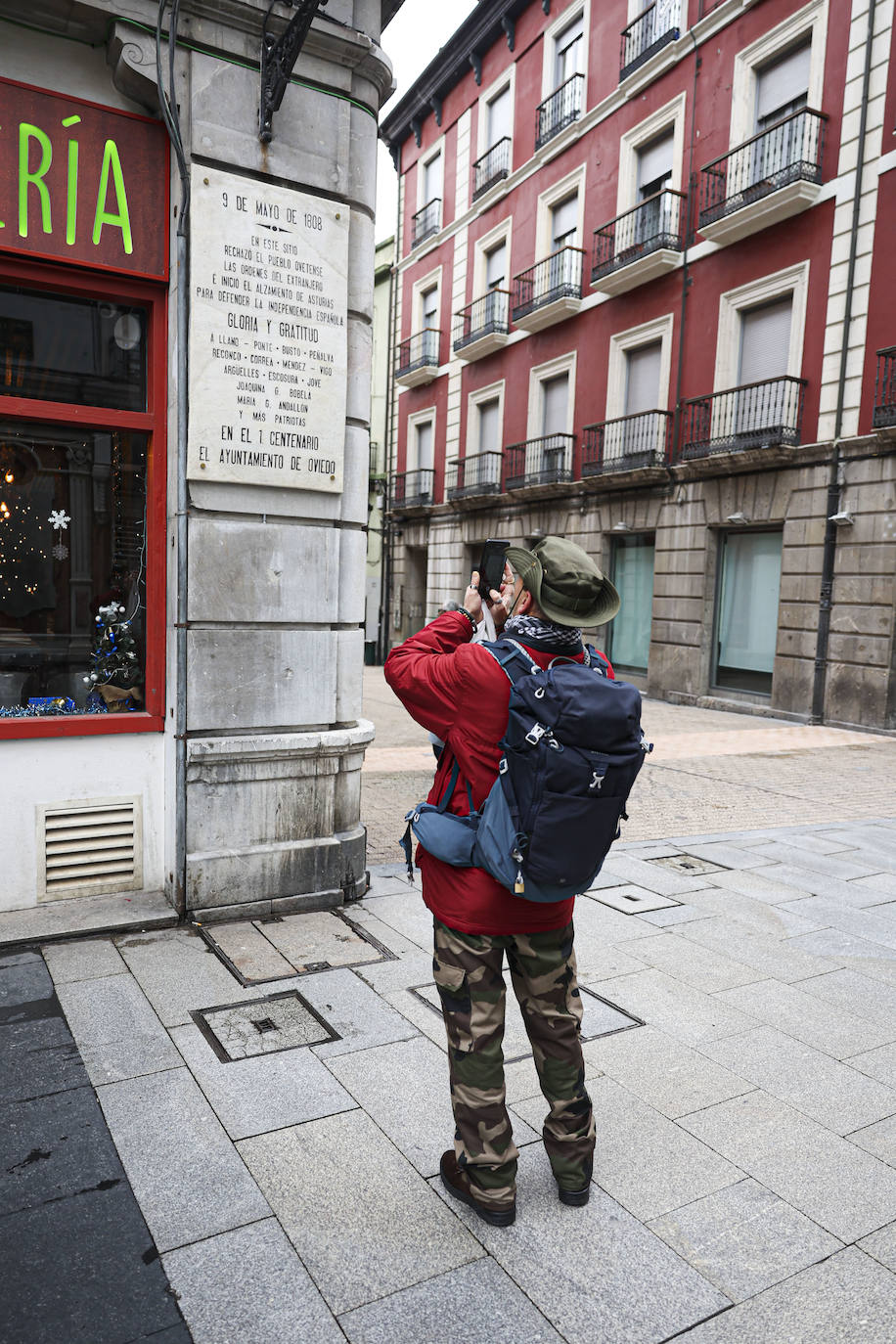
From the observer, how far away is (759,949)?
4629 mm

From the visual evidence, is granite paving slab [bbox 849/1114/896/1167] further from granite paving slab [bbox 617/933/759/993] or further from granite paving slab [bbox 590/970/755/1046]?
granite paving slab [bbox 617/933/759/993]

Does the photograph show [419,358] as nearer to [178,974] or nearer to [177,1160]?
[178,974]

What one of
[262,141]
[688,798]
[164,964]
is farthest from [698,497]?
[164,964]

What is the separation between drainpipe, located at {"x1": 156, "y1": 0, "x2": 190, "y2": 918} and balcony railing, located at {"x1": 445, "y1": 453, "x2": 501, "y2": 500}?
1796 centimetres

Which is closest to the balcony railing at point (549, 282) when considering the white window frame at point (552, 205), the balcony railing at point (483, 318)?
the white window frame at point (552, 205)

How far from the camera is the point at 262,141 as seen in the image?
4.54m

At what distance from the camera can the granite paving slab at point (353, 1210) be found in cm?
230

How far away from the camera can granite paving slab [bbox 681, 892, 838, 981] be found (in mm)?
4352

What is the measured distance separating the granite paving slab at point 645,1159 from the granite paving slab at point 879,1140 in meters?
0.50

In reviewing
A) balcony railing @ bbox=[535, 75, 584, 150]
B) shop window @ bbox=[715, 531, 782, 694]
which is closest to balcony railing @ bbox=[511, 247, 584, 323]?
balcony railing @ bbox=[535, 75, 584, 150]

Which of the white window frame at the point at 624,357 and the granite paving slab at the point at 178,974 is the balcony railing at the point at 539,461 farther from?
the granite paving slab at the point at 178,974

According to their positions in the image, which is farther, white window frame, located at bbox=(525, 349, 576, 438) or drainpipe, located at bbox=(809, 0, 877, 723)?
white window frame, located at bbox=(525, 349, 576, 438)

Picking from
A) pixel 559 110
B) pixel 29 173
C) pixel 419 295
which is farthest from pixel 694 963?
pixel 419 295

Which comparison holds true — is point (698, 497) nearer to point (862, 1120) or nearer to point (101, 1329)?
point (862, 1120)
